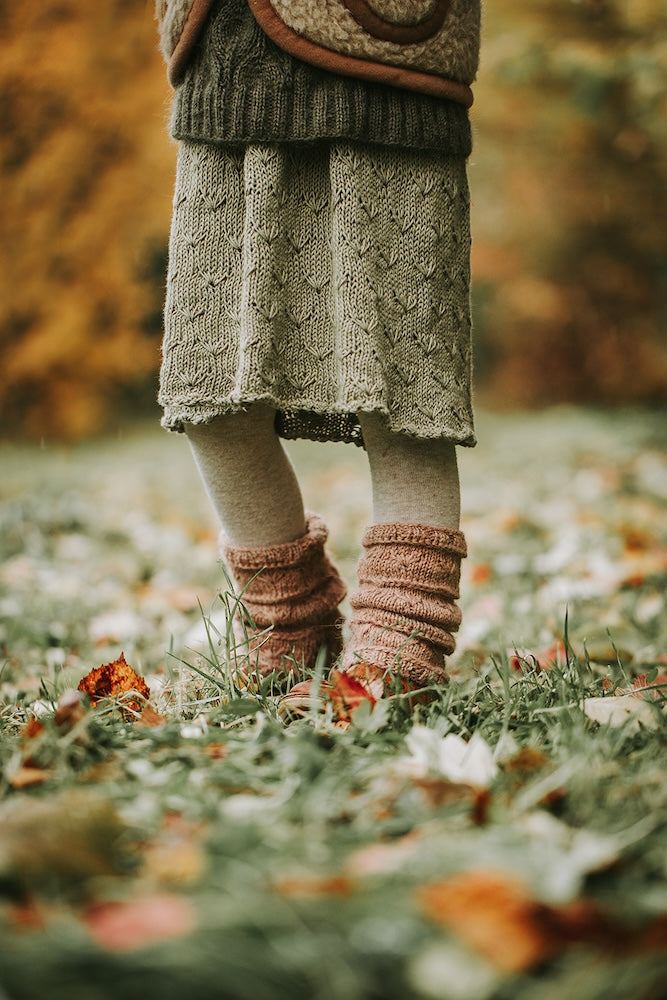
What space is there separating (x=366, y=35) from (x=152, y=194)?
6.23m

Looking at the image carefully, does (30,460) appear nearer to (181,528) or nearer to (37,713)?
(181,528)

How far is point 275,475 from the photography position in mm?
1372

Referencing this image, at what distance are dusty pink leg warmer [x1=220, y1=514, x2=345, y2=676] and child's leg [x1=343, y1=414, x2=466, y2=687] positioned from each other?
0.12 m

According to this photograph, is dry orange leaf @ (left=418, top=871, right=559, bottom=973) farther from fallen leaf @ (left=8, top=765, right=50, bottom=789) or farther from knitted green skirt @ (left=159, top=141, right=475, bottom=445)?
knitted green skirt @ (left=159, top=141, right=475, bottom=445)

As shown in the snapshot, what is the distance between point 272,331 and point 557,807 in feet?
2.24

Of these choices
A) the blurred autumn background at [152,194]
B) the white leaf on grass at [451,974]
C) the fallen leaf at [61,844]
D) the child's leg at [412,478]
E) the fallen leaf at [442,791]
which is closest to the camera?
the white leaf on grass at [451,974]

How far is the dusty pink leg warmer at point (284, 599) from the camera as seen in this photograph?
1349 mm

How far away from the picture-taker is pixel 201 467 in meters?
1.35

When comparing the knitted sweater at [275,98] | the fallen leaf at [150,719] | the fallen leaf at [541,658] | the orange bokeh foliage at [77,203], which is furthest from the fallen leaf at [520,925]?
the orange bokeh foliage at [77,203]

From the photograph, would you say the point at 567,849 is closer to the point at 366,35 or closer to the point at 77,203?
the point at 366,35

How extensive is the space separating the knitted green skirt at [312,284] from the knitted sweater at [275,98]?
0.13ft

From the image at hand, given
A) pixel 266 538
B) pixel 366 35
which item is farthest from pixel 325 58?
pixel 266 538

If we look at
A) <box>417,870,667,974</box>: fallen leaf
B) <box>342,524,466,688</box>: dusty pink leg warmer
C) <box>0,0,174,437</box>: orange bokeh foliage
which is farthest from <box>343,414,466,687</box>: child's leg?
<box>0,0,174,437</box>: orange bokeh foliage

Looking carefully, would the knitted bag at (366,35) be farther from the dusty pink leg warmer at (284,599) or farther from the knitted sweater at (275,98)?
the dusty pink leg warmer at (284,599)
